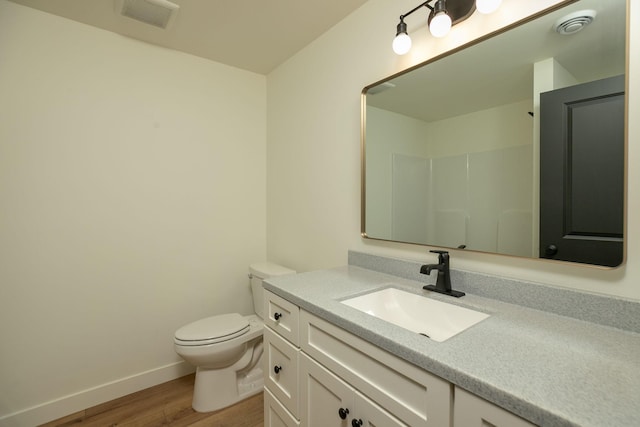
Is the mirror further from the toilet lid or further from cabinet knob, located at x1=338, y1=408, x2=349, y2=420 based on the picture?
the toilet lid

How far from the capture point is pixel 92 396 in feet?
5.98

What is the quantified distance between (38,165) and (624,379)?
2.55m

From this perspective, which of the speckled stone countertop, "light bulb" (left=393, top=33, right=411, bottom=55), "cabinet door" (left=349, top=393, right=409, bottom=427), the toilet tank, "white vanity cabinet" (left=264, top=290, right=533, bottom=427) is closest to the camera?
the speckled stone countertop

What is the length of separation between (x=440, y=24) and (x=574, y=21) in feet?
1.37

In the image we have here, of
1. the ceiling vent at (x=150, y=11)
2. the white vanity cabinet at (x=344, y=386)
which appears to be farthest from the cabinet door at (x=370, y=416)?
the ceiling vent at (x=150, y=11)

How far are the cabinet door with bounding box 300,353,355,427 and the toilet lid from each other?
2.59 ft

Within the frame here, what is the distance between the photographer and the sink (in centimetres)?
103

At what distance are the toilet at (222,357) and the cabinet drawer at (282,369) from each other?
0.48 m

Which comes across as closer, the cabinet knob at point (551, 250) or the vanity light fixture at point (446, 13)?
the cabinet knob at point (551, 250)

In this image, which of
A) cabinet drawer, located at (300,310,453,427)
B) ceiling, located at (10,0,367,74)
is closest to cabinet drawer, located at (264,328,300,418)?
cabinet drawer, located at (300,310,453,427)

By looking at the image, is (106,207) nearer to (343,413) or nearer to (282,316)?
(282,316)

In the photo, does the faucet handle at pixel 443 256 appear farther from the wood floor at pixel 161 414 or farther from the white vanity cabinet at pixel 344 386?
the wood floor at pixel 161 414

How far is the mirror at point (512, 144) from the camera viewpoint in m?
0.86

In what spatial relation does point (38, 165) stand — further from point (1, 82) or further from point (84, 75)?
point (84, 75)
